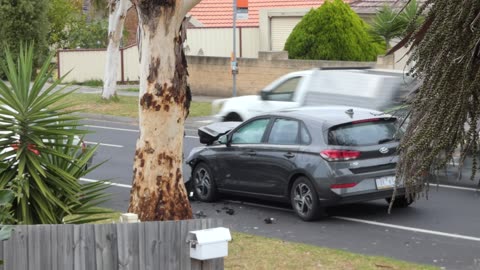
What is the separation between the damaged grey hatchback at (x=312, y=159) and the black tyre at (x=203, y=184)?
0.52ft

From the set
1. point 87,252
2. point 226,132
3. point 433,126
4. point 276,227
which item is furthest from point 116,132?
point 433,126

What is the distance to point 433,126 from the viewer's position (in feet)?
17.6

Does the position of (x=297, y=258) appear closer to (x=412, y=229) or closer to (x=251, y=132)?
(x=412, y=229)

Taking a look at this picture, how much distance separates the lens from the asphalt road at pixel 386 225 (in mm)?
10500

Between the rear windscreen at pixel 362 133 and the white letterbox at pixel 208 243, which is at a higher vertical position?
the rear windscreen at pixel 362 133

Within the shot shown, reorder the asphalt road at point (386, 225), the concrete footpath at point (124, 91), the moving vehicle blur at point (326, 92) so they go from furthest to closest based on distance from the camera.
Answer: the concrete footpath at point (124, 91) < the moving vehicle blur at point (326, 92) < the asphalt road at point (386, 225)

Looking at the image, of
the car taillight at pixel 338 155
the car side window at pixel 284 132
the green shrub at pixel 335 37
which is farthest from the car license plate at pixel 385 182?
the green shrub at pixel 335 37

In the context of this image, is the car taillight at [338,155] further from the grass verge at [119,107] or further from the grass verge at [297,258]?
the grass verge at [119,107]

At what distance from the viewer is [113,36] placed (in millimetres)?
28625

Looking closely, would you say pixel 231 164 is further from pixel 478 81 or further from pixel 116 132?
pixel 116 132

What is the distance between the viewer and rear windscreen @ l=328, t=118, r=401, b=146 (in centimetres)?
1241

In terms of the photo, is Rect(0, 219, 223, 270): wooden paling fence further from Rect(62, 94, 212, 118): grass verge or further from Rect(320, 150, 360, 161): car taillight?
Rect(62, 94, 212, 118): grass verge

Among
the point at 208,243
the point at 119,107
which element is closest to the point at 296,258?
the point at 208,243

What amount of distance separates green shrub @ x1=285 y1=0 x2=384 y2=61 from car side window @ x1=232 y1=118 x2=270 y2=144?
17984 millimetres
